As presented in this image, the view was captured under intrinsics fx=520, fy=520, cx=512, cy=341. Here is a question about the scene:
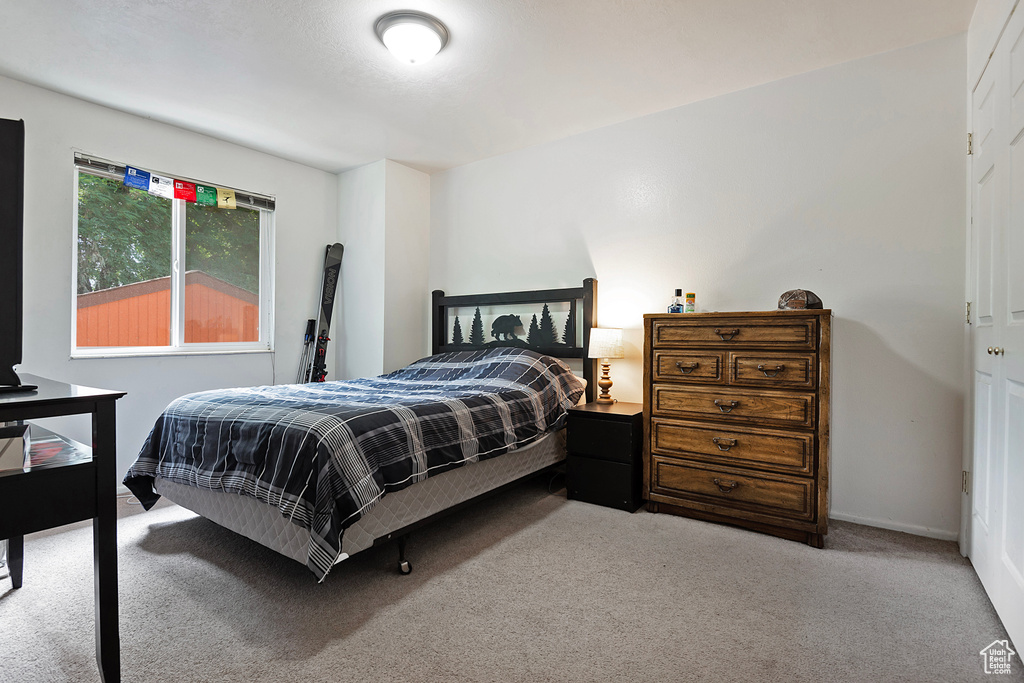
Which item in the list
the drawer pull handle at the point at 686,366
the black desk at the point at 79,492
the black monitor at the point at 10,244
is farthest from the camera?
the drawer pull handle at the point at 686,366

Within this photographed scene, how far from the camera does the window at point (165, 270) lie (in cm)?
320

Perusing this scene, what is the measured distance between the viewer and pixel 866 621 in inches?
68.7

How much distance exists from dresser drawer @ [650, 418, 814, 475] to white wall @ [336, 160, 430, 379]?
91.8 inches

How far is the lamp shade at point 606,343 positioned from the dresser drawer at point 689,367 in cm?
47

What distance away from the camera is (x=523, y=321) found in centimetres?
395

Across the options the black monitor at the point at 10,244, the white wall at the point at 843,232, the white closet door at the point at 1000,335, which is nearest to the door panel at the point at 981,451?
the white closet door at the point at 1000,335

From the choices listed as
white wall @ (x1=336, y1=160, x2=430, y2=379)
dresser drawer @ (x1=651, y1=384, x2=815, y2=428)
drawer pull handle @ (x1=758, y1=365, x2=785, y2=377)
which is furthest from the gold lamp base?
white wall @ (x1=336, y1=160, x2=430, y2=379)

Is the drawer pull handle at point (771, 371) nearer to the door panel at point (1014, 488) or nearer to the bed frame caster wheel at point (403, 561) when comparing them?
the door panel at point (1014, 488)

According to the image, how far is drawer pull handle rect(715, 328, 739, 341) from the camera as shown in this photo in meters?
2.58

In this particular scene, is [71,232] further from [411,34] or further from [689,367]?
[689,367]

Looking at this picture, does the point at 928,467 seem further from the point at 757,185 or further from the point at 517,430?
the point at 517,430

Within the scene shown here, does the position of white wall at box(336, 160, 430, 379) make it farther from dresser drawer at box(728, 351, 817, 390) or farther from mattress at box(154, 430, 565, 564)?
dresser drawer at box(728, 351, 817, 390)

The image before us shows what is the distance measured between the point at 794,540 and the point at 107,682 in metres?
2.61

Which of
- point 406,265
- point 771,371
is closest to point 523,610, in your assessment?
point 771,371
